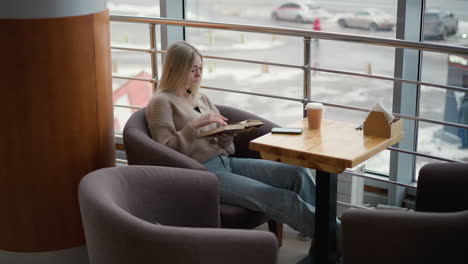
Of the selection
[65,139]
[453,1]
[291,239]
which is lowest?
[291,239]

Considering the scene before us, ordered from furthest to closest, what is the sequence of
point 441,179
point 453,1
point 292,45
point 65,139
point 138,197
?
point 292,45
point 453,1
point 65,139
point 441,179
point 138,197

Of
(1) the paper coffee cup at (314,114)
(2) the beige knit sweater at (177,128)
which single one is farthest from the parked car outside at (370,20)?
(2) the beige knit sweater at (177,128)

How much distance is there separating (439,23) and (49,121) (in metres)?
2.68

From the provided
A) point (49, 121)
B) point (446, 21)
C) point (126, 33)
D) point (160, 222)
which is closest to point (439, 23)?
point (446, 21)

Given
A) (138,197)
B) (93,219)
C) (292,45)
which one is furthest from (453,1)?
(292,45)

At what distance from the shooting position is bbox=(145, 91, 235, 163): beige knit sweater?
326 centimetres

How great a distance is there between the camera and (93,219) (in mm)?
2475

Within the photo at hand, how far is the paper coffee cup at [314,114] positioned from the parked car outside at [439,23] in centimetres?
156

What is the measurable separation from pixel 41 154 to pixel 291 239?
1.51 meters

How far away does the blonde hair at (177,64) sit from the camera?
10.9 ft

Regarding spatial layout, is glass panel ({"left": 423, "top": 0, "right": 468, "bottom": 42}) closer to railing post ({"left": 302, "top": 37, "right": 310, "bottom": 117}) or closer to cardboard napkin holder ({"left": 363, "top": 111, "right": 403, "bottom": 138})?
railing post ({"left": 302, "top": 37, "right": 310, "bottom": 117})

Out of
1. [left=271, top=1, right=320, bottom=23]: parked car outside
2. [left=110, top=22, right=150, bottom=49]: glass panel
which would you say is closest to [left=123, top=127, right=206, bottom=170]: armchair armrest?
[left=271, top=1, right=320, bottom=23]: parked car outside

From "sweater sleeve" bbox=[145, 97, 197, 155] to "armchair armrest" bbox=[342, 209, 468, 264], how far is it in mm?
1041

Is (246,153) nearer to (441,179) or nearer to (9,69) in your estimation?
(441,179)
